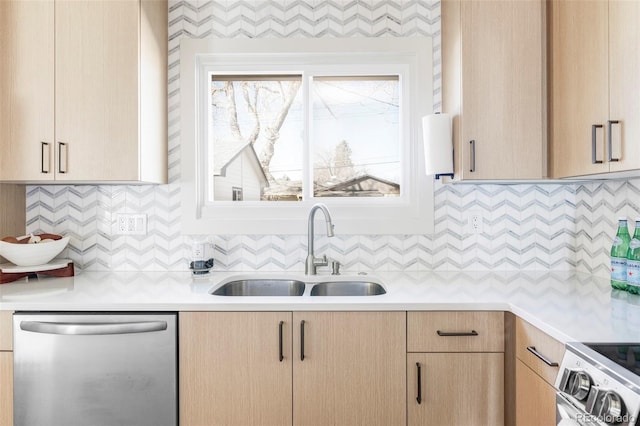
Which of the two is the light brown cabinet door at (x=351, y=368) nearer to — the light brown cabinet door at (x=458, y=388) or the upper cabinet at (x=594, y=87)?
the light brown cabinet door at (x=458, y=388)

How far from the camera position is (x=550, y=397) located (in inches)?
48.6

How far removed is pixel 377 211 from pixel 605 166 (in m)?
1.04

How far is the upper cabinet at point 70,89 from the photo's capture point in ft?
6.02

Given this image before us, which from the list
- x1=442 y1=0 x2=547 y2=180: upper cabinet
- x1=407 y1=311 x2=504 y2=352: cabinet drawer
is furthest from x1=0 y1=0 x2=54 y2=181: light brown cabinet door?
x1=442 y1=0 x2=547 y2=180: upper cabinet

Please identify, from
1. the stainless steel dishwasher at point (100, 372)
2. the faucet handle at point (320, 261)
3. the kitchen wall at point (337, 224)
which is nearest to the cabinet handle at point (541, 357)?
the kitchen wall at point (337, 224)

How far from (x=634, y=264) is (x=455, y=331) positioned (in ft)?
2.59

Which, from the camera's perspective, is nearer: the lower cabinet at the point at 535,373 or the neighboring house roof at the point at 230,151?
the lower cabinet at the point at 535,373

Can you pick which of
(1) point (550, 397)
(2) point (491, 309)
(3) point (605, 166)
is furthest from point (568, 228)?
(1) point (550, 397)

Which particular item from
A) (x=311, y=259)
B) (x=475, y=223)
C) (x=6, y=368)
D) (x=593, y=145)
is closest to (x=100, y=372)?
(x=6, y=368)

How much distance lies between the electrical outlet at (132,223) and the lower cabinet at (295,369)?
0.85 meters

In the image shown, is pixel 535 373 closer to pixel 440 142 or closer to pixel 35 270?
pixel 440 142

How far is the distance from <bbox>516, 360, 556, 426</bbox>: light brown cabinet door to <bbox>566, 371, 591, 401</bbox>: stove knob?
26 cm

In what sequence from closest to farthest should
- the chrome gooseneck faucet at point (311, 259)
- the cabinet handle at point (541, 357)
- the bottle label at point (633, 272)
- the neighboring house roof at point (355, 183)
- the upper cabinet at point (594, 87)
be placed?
the cabinet handle at point (541, 357)
the upper cabinet at point (594, 87)
the bottle label at point (633, 272)
the chrome gooseneck faucet at point (311, 259)
the neighboring house roof at point (355, 183)

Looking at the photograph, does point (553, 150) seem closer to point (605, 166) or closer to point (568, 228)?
point (605, 166)
